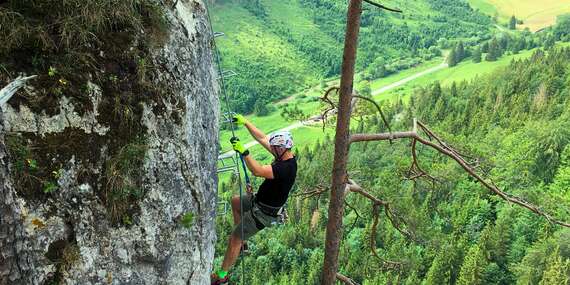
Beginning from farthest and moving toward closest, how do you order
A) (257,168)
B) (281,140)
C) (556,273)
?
(556,273) → (281,140) → (257,168)

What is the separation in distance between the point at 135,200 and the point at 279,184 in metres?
2.53

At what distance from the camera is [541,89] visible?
89062 mm

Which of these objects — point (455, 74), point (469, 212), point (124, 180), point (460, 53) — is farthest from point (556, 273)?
point (460, 53)

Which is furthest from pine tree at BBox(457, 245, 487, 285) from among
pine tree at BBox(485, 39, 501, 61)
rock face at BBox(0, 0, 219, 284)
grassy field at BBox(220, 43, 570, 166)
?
pine tree at BBox(485, 39, 501, 61)

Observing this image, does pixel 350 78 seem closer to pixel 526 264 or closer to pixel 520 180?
pixel 526 264

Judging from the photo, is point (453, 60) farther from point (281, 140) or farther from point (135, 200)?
point (135, 200)

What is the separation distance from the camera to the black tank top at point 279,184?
726 centimetres

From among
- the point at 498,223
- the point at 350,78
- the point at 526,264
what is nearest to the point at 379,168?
the point at 498,223

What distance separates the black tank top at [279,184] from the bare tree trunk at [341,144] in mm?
1080

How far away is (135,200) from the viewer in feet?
18.1

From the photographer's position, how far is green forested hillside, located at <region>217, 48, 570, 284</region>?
5172 centimetres

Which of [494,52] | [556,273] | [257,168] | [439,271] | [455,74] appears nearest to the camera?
[257,168]

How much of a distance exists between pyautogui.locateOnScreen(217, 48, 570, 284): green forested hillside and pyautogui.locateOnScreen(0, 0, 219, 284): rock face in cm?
2998

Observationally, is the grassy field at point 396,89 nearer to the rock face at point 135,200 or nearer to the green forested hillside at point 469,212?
the green forested hillside at point 469,212
